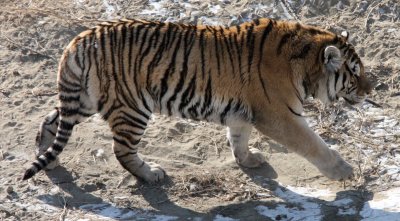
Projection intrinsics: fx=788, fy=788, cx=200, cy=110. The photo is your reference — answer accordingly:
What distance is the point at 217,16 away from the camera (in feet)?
26.8

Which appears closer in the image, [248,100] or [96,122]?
[248,100]

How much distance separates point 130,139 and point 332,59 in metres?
1.60

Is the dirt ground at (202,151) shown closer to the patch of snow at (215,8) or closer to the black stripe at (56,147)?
the patch of snow at (215,8)

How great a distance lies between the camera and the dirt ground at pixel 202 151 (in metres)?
5.79

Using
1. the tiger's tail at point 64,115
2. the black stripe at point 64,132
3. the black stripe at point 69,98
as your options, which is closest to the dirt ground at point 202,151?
the tiger's tail at point 64,115


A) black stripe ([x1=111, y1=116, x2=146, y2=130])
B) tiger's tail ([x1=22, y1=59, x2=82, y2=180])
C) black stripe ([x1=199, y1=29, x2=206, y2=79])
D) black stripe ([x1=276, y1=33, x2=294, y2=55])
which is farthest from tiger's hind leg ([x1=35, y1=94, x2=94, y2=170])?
black stripe ([x1=276, y1=33, x2=294, y2=55])

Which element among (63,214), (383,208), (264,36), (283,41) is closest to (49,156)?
(63,214)

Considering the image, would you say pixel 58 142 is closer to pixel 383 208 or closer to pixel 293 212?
pixel 293 212

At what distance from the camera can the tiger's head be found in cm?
579

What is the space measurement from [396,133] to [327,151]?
1.08 m

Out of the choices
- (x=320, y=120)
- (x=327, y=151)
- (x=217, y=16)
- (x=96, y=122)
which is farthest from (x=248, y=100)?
(x=217, y=16)

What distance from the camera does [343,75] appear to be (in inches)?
234

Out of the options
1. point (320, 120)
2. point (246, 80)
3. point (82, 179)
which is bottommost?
point (82, 179)

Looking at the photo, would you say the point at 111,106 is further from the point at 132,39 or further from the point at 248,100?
the point at 248,100
